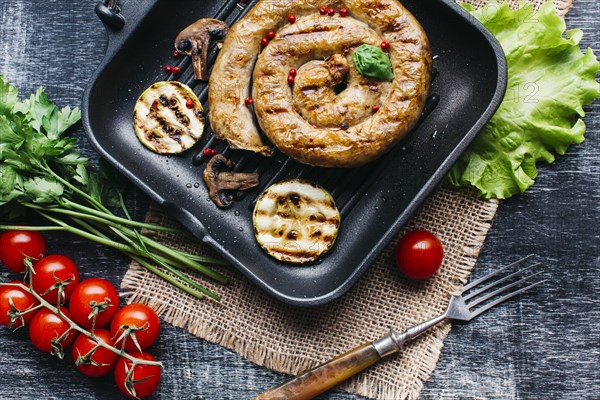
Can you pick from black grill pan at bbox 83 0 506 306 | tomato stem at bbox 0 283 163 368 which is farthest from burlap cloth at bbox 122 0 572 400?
tomato stem at bbox 0 283 163 368

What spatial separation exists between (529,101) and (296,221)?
1819mm

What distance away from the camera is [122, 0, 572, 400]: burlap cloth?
4.73m

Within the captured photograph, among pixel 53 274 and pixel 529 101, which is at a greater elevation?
pixel 529 101

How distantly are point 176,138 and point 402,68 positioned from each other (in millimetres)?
1663

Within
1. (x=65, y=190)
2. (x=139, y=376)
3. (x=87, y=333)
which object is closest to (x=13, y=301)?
(x=87, y=333)

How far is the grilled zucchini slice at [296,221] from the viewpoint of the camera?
4582 millimetres

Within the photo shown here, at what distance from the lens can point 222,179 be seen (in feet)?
15.4

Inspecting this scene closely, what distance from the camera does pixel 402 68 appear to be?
4.31m

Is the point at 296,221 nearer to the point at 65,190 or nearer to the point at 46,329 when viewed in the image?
the point at 65,190

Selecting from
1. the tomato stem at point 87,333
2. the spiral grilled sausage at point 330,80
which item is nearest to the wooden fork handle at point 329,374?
the tomato stem at point 87,333

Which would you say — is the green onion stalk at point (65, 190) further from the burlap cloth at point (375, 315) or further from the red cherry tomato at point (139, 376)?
the red cherry tomato at point (139, 376)

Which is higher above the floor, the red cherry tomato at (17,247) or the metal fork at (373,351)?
the red cherry tomato at (17,247)

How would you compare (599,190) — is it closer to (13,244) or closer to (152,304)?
(152,304)

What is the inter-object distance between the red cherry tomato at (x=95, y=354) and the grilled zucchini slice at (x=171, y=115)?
1.38m
